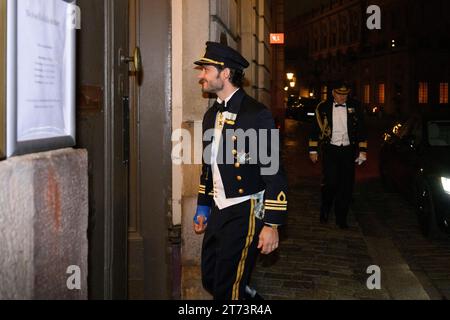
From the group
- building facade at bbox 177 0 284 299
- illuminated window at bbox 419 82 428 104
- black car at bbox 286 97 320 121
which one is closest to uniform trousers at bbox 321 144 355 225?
building facade at bbox 177 0 284 299

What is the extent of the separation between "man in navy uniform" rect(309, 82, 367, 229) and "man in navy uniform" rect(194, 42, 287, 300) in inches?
164

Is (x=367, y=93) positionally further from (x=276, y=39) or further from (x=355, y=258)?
(x=355, y=258)

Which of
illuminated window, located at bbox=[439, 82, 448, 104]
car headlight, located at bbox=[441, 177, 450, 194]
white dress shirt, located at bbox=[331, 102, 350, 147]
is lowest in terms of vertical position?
car headlight, located at bbox=[441, 177, 450, 194]

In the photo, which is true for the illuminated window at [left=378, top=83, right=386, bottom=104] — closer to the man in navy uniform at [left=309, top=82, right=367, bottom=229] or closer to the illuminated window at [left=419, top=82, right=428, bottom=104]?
the illuminated window at [left=419, top=82, right=428, bottom=104]

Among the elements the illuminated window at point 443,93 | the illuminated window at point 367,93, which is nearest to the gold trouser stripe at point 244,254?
the illuminated window at point 443,93

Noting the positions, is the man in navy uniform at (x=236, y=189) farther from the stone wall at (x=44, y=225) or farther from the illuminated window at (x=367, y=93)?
the illuminated window at (x=367, y=93)

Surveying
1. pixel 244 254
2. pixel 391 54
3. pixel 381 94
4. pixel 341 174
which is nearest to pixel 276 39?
pixel 341 174

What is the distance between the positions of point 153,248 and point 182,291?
0.52 metres

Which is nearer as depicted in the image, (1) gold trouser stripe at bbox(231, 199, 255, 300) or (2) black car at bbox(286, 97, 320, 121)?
(1) gold trouser stripe at bbox(231, 199, 255, 300)

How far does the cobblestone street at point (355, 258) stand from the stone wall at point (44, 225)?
2855 millimetres

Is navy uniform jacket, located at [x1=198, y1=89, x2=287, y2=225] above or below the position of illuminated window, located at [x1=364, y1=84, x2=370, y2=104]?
below

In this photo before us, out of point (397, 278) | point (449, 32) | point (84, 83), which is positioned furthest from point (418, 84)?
point (84, 83)

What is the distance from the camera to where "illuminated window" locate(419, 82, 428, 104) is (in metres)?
50.8
